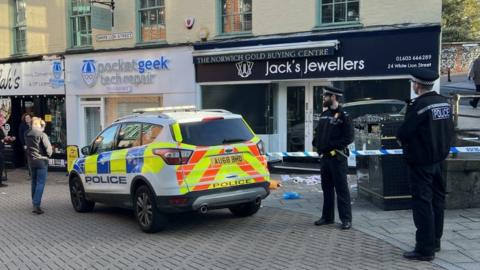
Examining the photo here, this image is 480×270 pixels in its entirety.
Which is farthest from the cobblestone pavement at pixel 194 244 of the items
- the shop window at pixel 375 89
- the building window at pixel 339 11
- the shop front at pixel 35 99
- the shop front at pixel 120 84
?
the shop front at pixel 35 99

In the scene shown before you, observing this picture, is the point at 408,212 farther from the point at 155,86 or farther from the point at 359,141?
the point at 155,86

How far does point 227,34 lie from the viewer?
13.9 metres

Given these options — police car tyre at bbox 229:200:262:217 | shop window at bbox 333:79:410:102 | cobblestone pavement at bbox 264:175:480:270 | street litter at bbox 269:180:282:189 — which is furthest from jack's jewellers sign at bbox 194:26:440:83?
police car tyre at bbox 229:200:262:217

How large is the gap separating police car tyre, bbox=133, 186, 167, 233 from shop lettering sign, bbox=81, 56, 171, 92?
7.65 metres

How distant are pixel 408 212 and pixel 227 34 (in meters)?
7.71

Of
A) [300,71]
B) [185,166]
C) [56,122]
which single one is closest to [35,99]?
[56,122]

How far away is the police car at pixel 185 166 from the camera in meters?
7.16

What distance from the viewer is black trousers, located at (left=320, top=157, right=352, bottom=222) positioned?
7.15 metres

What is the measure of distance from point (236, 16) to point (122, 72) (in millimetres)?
4223

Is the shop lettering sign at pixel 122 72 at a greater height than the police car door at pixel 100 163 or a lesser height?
greater

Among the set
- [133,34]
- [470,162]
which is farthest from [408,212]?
[133,34]

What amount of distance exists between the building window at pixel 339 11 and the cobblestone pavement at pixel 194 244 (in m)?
5.60

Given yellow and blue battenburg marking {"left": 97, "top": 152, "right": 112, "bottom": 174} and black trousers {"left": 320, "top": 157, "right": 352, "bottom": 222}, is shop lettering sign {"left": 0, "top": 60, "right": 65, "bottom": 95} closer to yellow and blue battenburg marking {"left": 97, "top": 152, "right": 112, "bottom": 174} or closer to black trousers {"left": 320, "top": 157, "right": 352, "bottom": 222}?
yellow and blue battenburg marking {"left": 97, "top": 152, "right": 112, "bottom": 174}

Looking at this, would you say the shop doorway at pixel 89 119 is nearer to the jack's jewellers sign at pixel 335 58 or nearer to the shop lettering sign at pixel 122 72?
the shop lettering sign at pixel 122 72
